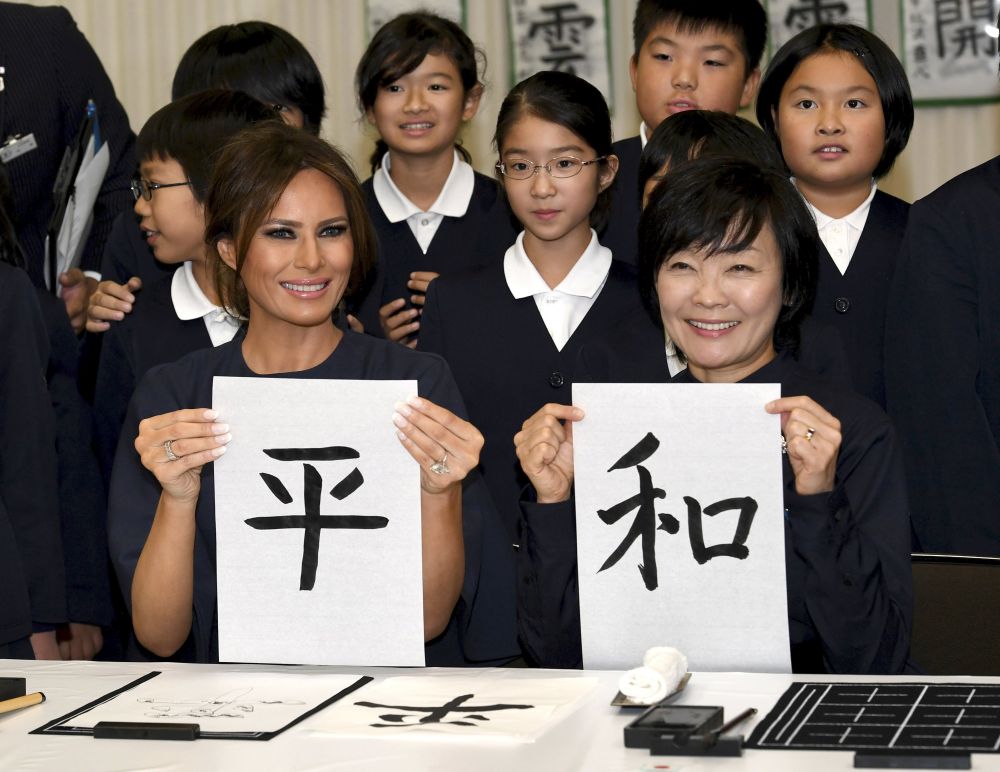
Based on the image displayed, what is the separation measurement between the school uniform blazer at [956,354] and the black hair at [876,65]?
20 cm

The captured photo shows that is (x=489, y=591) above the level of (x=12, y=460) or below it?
below

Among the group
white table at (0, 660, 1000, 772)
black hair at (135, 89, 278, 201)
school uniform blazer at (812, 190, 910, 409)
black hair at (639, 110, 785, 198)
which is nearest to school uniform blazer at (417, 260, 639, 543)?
black hair at (639, 110, 785, 198)

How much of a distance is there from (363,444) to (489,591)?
405mm

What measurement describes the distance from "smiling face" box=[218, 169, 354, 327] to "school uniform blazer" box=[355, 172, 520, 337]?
0.89 meters

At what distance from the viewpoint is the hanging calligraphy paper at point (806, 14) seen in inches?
165

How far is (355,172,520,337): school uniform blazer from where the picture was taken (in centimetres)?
292

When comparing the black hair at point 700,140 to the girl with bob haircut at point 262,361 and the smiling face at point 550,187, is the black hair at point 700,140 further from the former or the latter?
the girl with bob haircut at point 262,361

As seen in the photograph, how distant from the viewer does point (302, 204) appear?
1966 mm

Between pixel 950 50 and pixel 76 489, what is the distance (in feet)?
9.50

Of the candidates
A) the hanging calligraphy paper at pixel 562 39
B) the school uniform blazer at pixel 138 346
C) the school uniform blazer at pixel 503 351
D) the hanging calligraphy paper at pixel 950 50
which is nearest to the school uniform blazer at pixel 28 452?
the school uniform blazer at pixel 138 346

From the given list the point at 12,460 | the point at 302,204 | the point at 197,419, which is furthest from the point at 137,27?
the point at 197,419

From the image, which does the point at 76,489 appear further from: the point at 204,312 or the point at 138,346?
the point at 204,312

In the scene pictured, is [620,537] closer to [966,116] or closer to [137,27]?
[966,116]

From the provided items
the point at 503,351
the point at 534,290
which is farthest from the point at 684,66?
the point at 503,351
